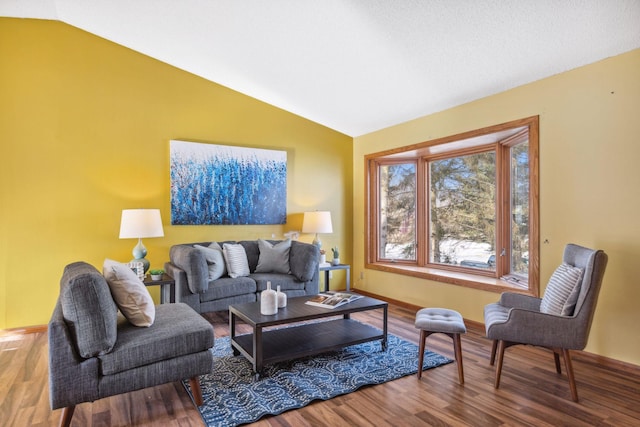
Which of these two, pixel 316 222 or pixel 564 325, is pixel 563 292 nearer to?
pixel 564 325

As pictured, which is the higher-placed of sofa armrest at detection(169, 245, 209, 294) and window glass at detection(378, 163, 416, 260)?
window glass at detection(378, 163, 416, 260)

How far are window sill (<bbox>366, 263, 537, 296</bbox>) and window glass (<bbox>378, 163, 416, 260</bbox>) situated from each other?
25 cm

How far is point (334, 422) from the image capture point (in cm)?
215

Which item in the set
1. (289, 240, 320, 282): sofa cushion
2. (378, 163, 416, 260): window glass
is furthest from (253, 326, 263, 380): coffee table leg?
(378, 163, 416, 260): window glass

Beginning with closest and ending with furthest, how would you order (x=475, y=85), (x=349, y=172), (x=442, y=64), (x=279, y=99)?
(x=442, y=64), (x=475, y=85), (x=279, y=99), (x=349, y=172)

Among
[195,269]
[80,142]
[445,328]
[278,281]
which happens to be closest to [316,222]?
[278,281]

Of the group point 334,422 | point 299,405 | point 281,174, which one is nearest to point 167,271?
point 281,174

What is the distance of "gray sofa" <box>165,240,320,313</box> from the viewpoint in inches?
148

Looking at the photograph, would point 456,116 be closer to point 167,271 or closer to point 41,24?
point 167,271

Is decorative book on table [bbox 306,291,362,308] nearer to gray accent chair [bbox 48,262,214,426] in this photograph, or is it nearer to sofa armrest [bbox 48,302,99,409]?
gray accent chair [bbox 48,262,214,426]

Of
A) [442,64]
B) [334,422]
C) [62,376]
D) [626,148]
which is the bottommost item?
[334,422]

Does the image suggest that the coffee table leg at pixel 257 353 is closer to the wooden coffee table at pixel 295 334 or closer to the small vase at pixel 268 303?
the wooden coffee table at pixel 295 334

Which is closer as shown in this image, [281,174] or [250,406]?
[250,406]

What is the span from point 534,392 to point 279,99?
4.14m
